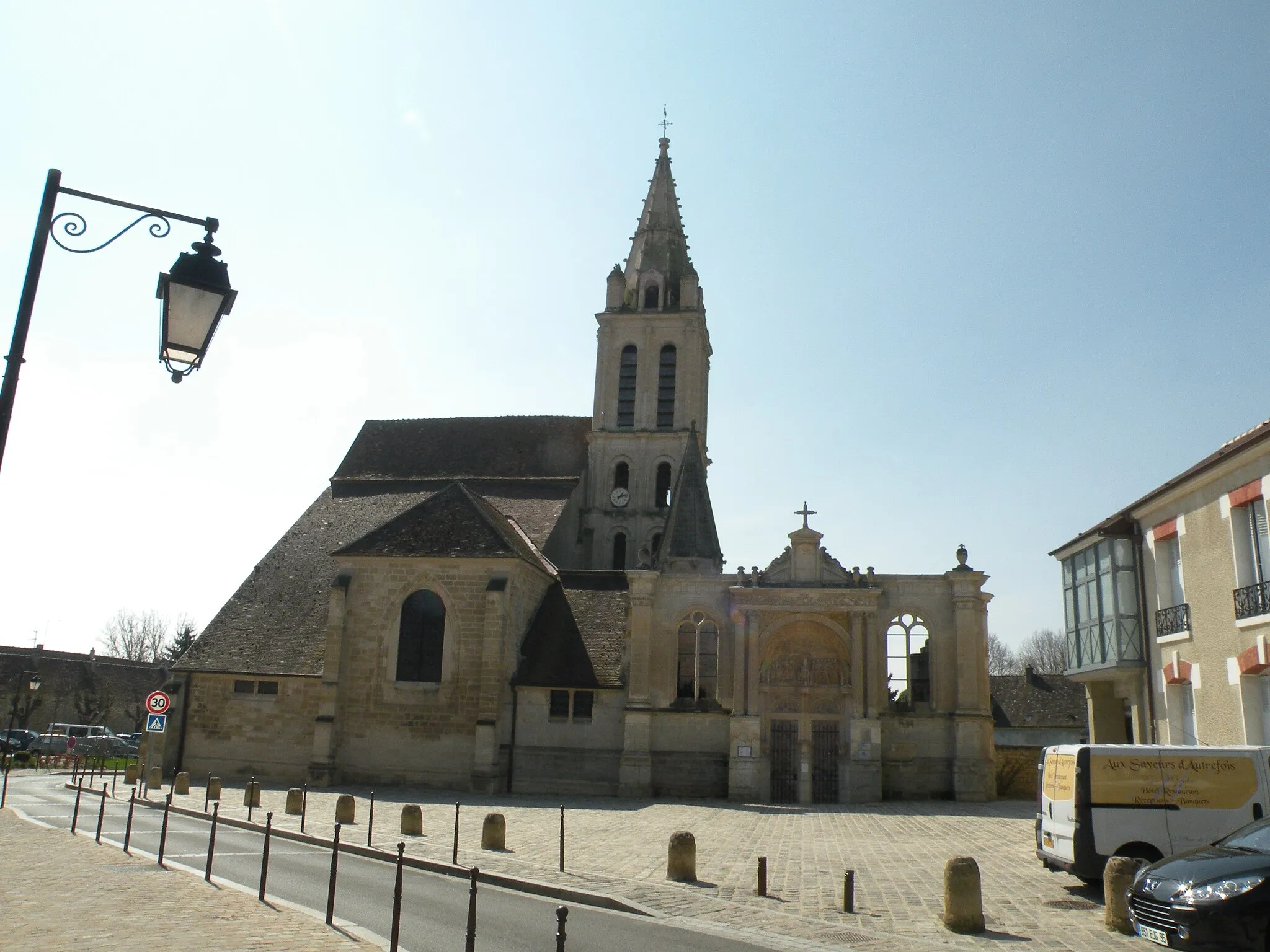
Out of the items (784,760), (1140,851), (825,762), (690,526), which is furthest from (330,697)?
(1140,851)

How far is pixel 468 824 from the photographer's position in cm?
1878

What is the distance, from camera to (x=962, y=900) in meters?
10.1

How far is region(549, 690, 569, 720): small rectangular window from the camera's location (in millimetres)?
28500

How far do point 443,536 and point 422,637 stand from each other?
2.97 metres

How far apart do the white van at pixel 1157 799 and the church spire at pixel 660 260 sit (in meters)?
32.5

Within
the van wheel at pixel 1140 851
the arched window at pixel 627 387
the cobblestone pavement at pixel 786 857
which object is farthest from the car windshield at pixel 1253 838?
the arched window at pixel 627 387

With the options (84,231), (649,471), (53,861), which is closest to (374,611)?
(649,471)

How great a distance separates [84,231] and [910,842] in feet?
52.7

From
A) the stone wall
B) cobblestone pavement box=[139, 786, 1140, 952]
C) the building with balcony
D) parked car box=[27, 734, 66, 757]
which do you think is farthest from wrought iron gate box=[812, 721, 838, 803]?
parked car box=[27, 734, 66, 757]

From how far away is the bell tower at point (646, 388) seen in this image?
39594 millimetres

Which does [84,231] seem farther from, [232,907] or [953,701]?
[953,701]

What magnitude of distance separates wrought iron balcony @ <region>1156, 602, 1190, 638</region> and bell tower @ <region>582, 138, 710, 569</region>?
69.5ft

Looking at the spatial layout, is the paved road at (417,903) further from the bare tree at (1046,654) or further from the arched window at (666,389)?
the bare tree at (1046,654)

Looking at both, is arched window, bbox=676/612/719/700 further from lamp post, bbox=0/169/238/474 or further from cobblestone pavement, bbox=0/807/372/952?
lamp post, bbox=0/169/238/474
